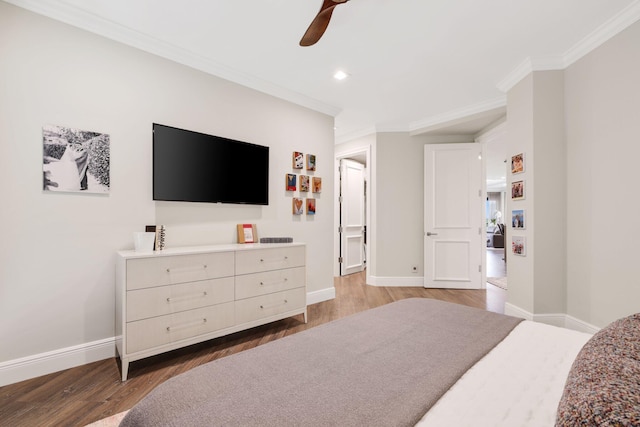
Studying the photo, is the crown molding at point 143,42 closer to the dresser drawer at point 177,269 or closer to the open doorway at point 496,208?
the dresser drawer at point 177,269

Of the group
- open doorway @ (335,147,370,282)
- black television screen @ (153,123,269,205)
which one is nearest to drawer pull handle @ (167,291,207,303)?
black television screen @ (153,123,269,205)

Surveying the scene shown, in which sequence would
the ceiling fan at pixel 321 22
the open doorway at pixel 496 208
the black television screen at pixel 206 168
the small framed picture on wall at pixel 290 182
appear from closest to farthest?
the ceiling fan at pixel 321 22 < the black television screen at pixel 206 168 < the small framed picture on wall at pixel 290 182 < the open doorway at pixel 496 208

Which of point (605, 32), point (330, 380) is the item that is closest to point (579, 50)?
Answer: point (605, 32)

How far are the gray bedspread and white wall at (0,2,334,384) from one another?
182cm

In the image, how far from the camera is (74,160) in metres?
2.13

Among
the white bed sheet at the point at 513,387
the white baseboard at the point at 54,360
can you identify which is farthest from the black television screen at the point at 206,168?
the white bed sheet at the point at 513,387

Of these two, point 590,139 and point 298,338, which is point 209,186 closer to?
point 298,338

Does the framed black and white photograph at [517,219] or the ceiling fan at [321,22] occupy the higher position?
the ceiling fan at [321,22]

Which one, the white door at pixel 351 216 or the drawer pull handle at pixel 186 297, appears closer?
the drawer pull handle at pixel 186 297

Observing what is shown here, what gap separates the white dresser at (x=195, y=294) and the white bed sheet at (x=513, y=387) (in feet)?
6.35

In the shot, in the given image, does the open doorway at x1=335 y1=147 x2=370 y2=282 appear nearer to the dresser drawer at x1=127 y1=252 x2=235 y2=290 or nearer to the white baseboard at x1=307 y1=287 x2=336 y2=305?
the white baseboard at x1=307 y1=287 x2=336 y2=305

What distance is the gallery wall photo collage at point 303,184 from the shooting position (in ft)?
11.5

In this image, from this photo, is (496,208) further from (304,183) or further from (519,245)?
(304,183)

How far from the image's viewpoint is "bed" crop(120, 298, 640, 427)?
2.20 feet
